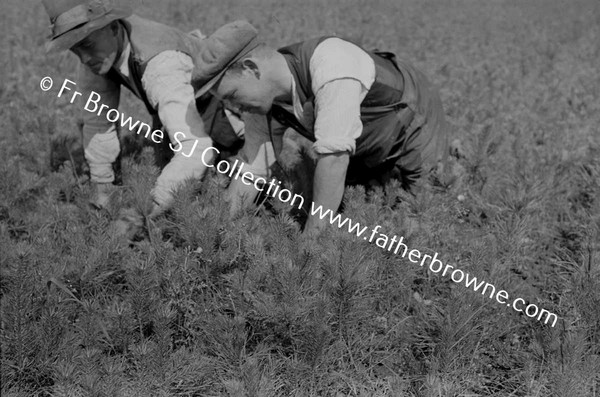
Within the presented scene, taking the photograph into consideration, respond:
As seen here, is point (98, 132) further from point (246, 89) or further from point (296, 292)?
point (296, 292)

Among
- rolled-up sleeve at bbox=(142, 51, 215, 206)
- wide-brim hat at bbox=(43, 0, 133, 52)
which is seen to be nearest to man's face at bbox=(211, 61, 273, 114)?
rolled-up sleeve at bbox=(142, 51, 215, 206)

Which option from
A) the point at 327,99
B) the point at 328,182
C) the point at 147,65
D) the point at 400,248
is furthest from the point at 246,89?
the point at 400,248

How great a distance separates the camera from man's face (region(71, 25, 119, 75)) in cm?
299

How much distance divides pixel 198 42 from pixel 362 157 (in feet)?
3.50

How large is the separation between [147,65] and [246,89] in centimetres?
66

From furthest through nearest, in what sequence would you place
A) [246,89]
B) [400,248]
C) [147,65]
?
[147,65] → [246,89] → [400,248]

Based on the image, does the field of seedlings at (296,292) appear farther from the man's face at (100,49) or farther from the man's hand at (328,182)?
the man's face at (100,49)

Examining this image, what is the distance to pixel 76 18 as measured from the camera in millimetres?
2867

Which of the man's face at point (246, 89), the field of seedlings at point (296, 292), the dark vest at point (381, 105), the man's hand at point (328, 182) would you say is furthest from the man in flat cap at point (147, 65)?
the man's hand at point (328, 182)

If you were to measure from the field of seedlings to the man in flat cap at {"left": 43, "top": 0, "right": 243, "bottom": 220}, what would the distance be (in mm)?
170

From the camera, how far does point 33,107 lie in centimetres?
467

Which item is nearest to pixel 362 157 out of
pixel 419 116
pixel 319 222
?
pixel 419 116

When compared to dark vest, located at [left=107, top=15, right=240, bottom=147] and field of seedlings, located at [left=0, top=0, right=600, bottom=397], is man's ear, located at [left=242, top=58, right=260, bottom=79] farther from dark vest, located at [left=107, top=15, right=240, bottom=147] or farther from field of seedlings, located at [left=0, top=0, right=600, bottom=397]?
dark vest, located at [left=107, top=15, right=240, bottom=147]

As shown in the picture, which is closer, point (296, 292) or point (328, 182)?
point (296, 292)
